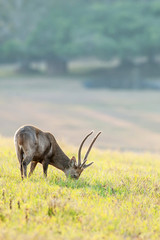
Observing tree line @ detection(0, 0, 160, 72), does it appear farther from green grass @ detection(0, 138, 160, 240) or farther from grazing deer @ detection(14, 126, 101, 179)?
green grass @ detection(0, 138, 160, 240)

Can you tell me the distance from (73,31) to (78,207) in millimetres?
43842

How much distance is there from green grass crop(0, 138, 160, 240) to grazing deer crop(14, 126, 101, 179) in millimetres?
182

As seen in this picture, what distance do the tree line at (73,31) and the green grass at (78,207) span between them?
39.4 meters

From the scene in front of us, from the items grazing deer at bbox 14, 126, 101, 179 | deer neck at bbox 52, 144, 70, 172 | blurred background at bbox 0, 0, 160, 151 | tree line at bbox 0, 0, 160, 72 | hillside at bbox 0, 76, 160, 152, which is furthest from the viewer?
tree line at bbox 0, 0, 160, 72

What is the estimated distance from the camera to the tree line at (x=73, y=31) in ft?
151

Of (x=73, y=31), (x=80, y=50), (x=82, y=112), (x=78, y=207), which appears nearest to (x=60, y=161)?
(x=78, y=207)

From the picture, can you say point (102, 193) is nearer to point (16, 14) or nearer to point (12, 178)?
point (12, 178)

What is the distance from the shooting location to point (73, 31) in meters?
47.7

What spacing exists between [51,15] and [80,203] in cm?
4504

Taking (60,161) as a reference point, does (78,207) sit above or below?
below

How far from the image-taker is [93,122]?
1027 inches

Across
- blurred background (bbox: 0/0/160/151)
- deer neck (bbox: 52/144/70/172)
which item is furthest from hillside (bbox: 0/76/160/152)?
deer neck (bbox: 52/144/70/172)

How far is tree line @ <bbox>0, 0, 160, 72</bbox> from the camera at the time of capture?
45.9 meters

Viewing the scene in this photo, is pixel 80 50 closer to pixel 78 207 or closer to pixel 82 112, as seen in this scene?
pixel 82 112
